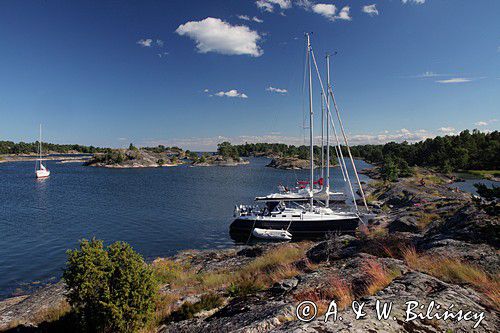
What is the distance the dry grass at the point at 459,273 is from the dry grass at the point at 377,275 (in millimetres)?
1178

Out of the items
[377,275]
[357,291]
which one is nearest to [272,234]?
[377,275]

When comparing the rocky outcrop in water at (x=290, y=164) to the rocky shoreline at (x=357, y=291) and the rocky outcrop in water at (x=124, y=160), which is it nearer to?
the rocky outcrop in water at (x=124, y=160)

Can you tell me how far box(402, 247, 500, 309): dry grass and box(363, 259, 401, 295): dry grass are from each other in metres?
1.18

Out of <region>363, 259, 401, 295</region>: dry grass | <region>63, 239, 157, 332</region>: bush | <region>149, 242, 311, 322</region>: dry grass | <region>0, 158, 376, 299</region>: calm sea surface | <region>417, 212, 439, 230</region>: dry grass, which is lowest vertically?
<region>0, 158, 376, 299</region>: calm sea surface

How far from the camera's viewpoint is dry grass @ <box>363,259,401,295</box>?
23.6 feet

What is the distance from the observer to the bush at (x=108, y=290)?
836cm

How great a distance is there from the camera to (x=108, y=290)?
27.9 feet

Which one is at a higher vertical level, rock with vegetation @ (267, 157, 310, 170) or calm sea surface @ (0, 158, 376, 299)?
rock with vegetation @ (267, 157, 310, 170)

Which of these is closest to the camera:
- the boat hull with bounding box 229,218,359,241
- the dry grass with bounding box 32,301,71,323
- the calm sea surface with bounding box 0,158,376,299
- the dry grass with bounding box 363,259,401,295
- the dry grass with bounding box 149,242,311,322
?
the dry grass with bounding box 363,259,401,295

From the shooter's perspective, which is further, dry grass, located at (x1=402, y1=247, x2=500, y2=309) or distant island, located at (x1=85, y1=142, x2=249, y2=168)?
distant island, located at (x1=85, y1=142, x2=249, y2=168)

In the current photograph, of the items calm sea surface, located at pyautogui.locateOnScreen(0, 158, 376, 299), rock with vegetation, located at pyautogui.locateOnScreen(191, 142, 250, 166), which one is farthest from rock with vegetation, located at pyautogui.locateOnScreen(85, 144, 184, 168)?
calm sea surface, located at pyautogui.locateOnScreen(0, 158, 376, 299)

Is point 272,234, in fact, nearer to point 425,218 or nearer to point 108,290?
point 425,218

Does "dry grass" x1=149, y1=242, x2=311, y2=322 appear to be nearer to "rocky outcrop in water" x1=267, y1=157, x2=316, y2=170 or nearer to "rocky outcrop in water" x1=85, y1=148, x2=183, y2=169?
"rocky outcrop in water" x1=267, y1=157, x2=316, y2=170

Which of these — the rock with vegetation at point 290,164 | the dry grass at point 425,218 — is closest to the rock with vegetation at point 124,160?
the rock with vegetation at point 290,164
